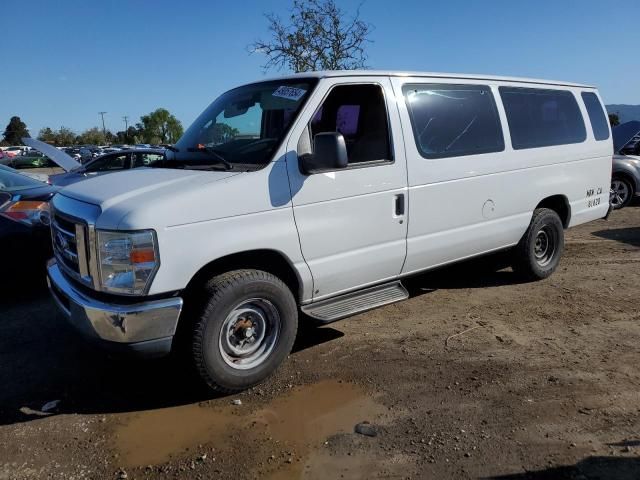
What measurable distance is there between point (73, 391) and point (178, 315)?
1.19 m

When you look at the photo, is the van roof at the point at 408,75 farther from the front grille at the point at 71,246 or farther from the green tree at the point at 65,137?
the green tree at the point at 65,137

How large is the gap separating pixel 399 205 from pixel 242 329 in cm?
162

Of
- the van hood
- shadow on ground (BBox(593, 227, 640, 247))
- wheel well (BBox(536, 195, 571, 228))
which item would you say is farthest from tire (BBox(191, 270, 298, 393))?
shadow on ground (BBox(593, 227, 640, 247))

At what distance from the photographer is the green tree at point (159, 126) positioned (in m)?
86.0

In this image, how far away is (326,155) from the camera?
3605 mm

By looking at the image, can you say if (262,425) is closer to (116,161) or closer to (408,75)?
(408,75)

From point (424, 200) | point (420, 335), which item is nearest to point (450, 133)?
point (424, 200)

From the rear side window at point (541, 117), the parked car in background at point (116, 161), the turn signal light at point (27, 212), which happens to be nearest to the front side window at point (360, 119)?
the rear side window at point (541, 117)

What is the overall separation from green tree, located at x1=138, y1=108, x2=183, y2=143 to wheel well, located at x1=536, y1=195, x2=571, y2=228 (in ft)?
273

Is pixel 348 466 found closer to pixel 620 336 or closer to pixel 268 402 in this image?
pixel 268 402

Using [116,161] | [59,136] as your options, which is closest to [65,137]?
[59,136]

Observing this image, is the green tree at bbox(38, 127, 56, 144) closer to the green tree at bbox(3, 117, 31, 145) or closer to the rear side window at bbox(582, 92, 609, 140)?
the green tree at bbox(3, 117, 31, 145)

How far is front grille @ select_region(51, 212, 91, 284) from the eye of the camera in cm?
327

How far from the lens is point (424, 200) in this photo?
4422 millimetres
